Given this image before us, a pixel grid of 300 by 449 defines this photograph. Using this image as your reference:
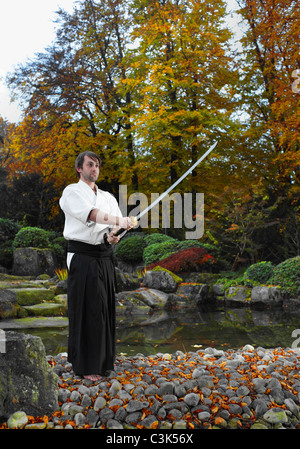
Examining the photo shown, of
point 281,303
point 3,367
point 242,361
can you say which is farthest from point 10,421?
point 281,303

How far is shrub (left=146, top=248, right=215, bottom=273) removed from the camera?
40.0 ft

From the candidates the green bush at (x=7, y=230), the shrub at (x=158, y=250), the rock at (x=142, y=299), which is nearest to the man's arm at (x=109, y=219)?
the rock at (x=142, y=299)

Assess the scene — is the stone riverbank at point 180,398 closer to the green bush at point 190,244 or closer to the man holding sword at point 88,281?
the man holding sword at point 88,281

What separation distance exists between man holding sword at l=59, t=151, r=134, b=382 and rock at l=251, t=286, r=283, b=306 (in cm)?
705

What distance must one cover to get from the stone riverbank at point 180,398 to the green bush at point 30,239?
10.1m

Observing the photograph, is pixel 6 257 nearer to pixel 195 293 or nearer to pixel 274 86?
pixel 195 293

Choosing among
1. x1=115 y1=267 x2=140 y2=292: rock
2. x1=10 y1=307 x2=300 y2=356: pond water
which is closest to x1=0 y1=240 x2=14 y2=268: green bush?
x1=115 y1=267 x2=140 y2=292: rock

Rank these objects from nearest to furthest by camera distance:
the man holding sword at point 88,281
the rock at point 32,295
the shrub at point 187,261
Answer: the man holding sword at point 88,281, the rock at point 32,295, the shrub at point 187,261

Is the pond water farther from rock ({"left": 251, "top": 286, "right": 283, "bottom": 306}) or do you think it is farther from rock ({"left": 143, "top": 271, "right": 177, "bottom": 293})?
rock ({"left": 143, "top": 271, "right": 177, "bottom": 293})

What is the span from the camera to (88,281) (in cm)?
364

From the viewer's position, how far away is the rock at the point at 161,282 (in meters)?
11.0
